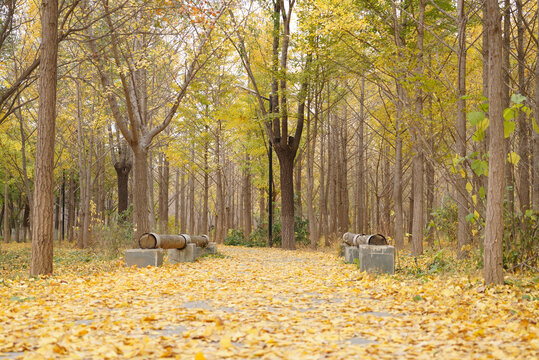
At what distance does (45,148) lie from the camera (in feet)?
30.0

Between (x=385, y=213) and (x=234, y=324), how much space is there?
16351 mm

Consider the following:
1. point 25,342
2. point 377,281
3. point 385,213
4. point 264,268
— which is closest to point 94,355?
point 25,342

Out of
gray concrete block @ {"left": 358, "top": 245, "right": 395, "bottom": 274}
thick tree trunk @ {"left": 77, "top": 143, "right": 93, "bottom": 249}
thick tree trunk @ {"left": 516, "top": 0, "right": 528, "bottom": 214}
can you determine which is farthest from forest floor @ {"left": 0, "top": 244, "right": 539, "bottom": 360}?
thick tree trunk @ {"left": 77, "top": 143, "right": 93, "bottom": 249}

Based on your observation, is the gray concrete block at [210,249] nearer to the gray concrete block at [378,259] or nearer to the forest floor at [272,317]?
the forest floor at [272,317]

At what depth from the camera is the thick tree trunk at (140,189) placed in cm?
1440

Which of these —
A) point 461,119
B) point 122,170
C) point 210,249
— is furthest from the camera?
point 122,170

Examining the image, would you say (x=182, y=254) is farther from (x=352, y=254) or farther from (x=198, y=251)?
(x=352, y=254)

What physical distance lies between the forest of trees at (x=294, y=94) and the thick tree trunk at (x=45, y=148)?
0.03 meters

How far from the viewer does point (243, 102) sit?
79.2 ft

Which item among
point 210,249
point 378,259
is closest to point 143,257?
point 210,249

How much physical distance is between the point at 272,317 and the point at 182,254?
7372 mm

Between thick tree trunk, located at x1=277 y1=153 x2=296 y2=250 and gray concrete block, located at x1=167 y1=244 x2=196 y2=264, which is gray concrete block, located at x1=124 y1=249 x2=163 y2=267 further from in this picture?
→ thick tree trunk, located at x1=277 y1=153 x2=296 y2=250

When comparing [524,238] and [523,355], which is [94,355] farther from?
[524,238]

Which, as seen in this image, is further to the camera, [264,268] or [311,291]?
[264,268]
